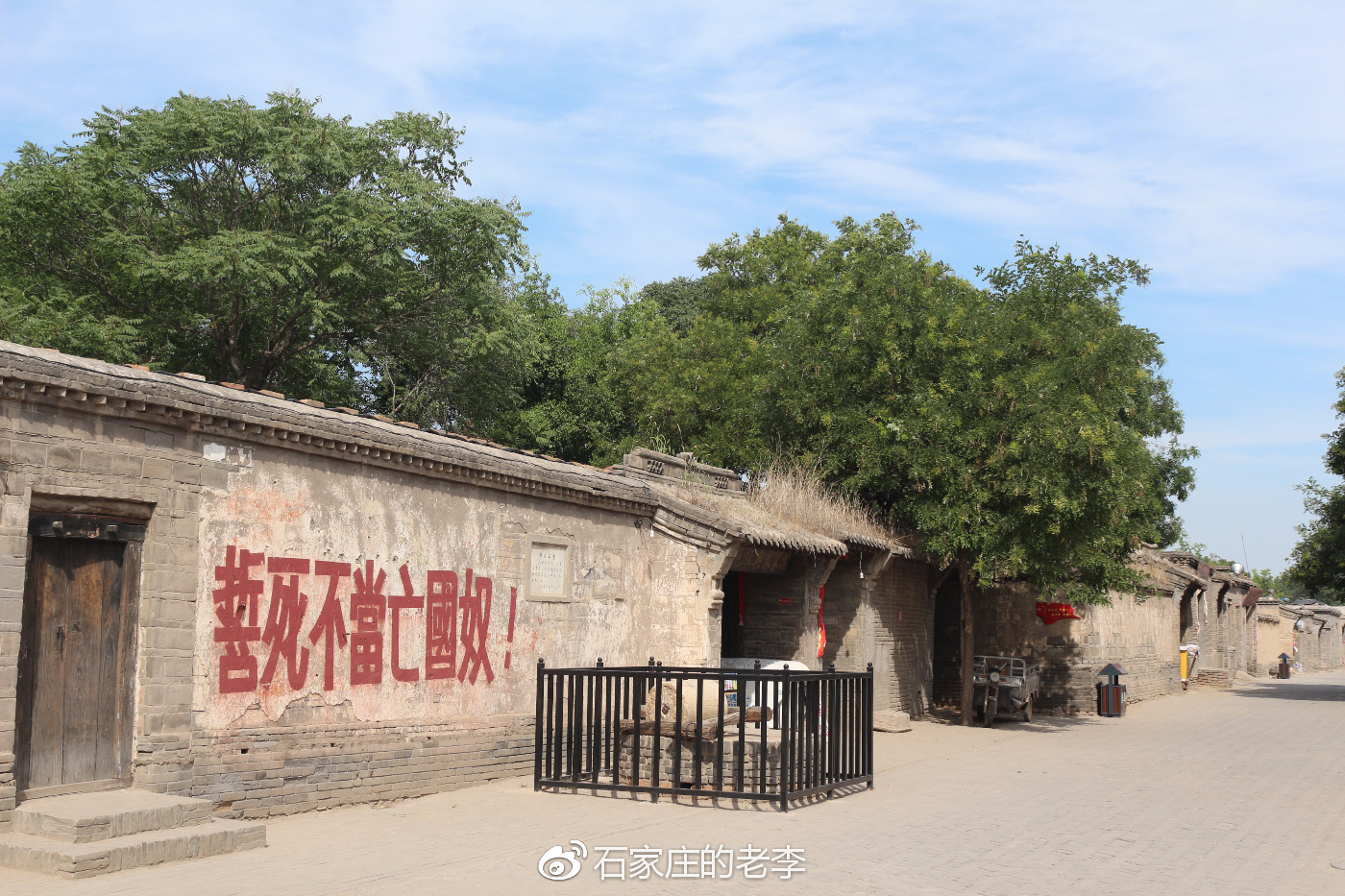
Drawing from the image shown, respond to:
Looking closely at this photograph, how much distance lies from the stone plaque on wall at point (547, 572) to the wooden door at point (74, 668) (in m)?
4.91

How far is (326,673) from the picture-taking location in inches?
402

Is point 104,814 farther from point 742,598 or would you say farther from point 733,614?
point 733,614

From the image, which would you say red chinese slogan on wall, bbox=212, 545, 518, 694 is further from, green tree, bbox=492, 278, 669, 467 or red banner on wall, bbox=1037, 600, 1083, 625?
green tree, bbox=492, 278, 669, 467

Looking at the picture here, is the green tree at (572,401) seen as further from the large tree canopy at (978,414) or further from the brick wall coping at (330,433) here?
the brick wall coping at (330,433)

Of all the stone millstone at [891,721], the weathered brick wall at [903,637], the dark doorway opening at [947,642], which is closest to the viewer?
the stone millstone at [891,721]

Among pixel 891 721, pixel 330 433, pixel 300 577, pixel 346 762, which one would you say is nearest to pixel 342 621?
pixel 300 577

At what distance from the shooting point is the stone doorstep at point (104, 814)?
7.42 meters

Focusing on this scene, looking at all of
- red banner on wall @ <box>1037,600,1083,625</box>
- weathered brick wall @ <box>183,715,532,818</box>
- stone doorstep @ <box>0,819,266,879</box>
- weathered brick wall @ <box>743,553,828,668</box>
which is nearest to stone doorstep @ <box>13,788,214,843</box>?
stone doorstep @ <box>0,819,266,879</box>

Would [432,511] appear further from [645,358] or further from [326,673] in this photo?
[645,358]

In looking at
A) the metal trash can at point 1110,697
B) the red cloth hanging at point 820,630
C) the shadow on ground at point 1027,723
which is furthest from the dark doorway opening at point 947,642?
the red cloth hanging at point 820,630

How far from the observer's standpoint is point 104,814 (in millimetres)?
7547

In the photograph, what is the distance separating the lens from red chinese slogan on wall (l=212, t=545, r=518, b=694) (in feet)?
31.0

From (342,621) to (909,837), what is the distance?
5327 millimetres

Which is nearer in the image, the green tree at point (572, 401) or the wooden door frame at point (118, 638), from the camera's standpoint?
the wooden door frame at point (118, 638)
